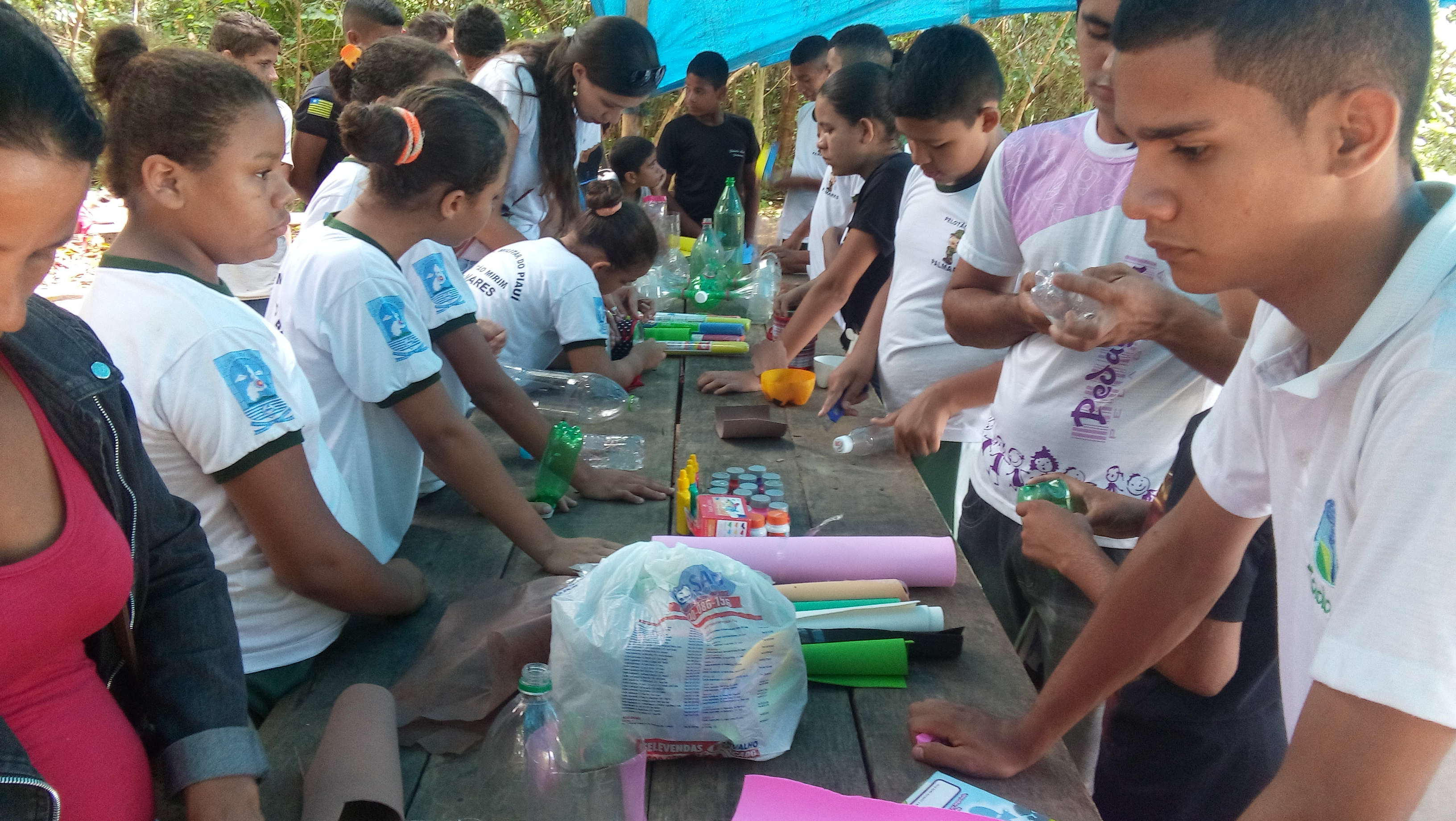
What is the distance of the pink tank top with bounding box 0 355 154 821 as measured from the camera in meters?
0.98

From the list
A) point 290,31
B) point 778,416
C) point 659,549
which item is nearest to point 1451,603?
point 659,549

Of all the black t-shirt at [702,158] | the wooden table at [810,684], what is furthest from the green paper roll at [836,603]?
the black t-shirt at [702,158]

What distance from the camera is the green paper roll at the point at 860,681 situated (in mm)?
1461

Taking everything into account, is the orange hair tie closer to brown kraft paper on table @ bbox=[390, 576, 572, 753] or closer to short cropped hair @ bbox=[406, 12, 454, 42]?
brown kraft paper on table @ bbox=[390, 576, 572, 753]

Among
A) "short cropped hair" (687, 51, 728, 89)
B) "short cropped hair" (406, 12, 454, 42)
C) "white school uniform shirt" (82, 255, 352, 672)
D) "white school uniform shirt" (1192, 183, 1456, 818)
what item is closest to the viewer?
"white school uniform shirt" (1192, 183, 1456, 818)

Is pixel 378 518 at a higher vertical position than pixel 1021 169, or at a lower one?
lower

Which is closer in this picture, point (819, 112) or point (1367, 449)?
point (1367, 449)

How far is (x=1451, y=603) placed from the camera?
72 cm

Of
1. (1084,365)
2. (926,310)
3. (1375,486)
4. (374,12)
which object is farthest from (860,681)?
(374,12)

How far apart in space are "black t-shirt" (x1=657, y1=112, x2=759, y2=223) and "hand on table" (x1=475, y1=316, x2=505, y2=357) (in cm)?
355

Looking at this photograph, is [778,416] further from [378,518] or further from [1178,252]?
[1178,252]

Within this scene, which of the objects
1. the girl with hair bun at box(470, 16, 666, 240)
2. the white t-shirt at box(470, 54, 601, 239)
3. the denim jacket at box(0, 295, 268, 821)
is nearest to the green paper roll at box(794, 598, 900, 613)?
the denim jacket at box(0, 295, 268, 821)

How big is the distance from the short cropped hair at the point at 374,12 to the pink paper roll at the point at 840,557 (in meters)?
3.91

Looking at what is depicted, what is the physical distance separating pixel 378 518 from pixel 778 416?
1.24 m
